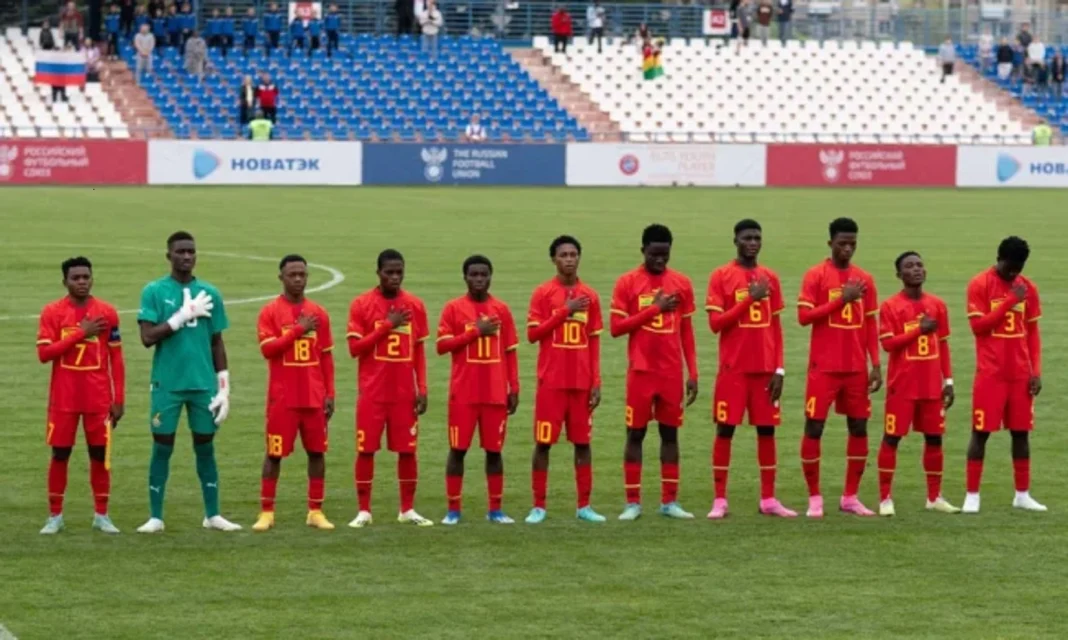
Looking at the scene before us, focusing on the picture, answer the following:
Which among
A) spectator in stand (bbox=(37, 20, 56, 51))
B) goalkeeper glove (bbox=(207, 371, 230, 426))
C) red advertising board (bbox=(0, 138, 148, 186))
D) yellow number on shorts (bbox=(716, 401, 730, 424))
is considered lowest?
yellow number on shorts (bbox=(716, 401, 730, 424))

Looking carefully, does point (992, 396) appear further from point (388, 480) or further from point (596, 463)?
point (388, 480)

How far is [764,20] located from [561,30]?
777 centimetres

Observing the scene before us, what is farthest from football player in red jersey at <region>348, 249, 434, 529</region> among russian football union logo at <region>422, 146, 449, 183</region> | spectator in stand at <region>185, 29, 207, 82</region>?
spectator in stand at <region>185, 29, 207, 82</region>

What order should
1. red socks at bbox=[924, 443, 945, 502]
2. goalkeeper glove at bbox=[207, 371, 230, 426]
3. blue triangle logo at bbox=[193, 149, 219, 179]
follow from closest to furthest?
goalkeeper glove at bbox=[207, 371, 230, 426]
red socks at bbox=[924, 443, 945, 502]
blue triangle logo at bbox=[193, 149, 219, 179]

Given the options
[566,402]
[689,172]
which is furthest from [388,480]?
[689,172]

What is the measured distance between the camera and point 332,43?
61531 millimetres

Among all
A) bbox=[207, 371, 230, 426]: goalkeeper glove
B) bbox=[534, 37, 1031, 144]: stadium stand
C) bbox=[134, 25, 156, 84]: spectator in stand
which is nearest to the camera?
bbox=[207, 371, 230, 426]: goalkeeper glove

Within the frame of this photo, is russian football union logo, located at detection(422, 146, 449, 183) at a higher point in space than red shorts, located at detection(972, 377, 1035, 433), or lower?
higher

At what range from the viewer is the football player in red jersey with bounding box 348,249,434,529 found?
1312 cm

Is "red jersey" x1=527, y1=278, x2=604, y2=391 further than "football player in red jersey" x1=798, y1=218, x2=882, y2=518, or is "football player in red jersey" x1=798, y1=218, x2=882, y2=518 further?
"football player in red jersey" x1=798, y1=218, x2=882, y2=518

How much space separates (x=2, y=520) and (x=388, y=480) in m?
3.12

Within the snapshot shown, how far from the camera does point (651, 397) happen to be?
13523 mm

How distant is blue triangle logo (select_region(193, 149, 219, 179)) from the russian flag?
22.9 ft

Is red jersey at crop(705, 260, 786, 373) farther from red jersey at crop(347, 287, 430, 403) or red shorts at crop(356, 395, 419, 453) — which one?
red shorts at crop(356, 395, 419, 453)
